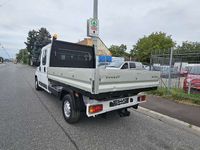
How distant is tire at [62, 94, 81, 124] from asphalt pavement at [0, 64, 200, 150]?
0.15 metres

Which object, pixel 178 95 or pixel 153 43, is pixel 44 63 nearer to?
pixel 178 95

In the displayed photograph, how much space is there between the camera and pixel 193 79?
6.80 metres

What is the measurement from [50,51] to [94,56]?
188cm

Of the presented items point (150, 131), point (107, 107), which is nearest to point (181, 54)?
point (150, 131)

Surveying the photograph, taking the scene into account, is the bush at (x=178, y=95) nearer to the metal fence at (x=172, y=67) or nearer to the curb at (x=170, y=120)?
the metal fence at (x=172, y=67)

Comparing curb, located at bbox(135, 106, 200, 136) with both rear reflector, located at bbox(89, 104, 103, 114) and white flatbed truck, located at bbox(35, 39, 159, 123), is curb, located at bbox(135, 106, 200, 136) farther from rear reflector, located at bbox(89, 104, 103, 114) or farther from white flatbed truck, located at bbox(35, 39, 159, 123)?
rear reflector, located at bbox(89, 104, 103, 114)

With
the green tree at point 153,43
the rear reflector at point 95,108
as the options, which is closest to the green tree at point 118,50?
the green tree at point 153,43

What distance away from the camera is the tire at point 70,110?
11.9ft

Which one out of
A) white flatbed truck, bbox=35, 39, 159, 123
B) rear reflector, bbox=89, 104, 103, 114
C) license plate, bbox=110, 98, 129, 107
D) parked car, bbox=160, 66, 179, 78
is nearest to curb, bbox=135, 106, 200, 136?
white flatbed truck, bbox=35, 39, 159, 123

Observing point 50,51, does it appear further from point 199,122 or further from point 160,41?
point 160,41

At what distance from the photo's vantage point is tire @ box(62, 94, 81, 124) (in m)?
3.63

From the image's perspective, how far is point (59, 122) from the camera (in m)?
3.89

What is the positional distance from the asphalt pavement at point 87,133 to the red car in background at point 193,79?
3.62 metres

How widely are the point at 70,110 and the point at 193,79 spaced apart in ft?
19.7
